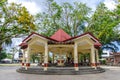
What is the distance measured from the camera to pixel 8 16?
2350 centimetres

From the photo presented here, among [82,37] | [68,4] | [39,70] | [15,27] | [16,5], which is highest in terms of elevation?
[68,4]

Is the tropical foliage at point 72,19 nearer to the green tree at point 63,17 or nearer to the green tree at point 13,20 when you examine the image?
the green tree at point 63,17

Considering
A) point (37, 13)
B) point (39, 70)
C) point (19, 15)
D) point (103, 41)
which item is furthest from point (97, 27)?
point (39, 70)

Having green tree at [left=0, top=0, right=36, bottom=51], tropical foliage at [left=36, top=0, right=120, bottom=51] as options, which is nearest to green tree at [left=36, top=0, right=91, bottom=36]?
tropical foliage at [left=36, top=0, right=120, bottom=51]

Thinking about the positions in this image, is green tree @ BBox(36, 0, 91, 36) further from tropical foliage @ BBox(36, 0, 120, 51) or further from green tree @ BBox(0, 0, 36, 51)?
green tree @ BBox(0, 0, 36, 51)

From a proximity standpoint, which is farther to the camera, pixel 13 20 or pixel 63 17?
pixel 63 17

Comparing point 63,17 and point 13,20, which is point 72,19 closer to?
point 63,17

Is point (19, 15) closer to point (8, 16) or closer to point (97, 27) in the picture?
point (8, 16)

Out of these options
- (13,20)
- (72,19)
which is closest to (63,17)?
(72,19)

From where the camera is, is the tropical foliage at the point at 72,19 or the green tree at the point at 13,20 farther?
the tropical foliage at the point at 72,19

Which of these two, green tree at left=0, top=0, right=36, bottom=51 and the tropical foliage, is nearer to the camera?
green tree at left=0, top=0, right=36, bottom=51

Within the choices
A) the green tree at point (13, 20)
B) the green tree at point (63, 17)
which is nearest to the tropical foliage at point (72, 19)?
the green tree at point (63, 17)

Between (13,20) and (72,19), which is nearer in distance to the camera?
(13,20)

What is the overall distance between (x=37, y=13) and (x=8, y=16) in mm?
11722
